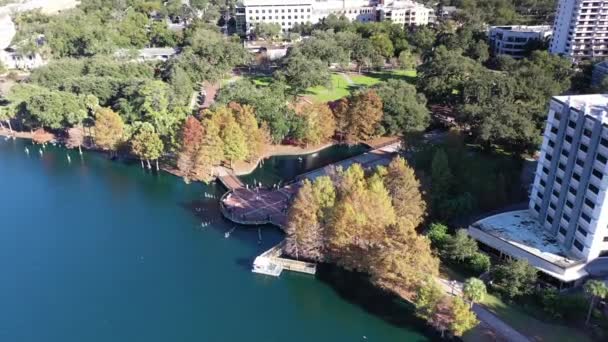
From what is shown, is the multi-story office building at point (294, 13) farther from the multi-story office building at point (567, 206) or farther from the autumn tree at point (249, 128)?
the multi-story office building at point (567, 206)

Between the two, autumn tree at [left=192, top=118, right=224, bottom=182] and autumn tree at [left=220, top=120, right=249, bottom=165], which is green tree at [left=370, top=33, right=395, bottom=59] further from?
autumn tree at [left=192, top=118, right=224, bottom=182]

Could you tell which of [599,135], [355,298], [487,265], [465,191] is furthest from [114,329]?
[599,135]

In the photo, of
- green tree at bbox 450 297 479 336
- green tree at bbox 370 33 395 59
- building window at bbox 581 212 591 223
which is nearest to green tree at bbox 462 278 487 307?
green tree at bbox 450 297 479 336

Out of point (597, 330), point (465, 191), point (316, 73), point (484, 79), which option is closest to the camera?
point (597, 330)

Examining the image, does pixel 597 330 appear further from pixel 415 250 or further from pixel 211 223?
pixel 211 223

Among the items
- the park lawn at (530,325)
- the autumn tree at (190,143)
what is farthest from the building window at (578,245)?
the autumn tree at (190,143)
